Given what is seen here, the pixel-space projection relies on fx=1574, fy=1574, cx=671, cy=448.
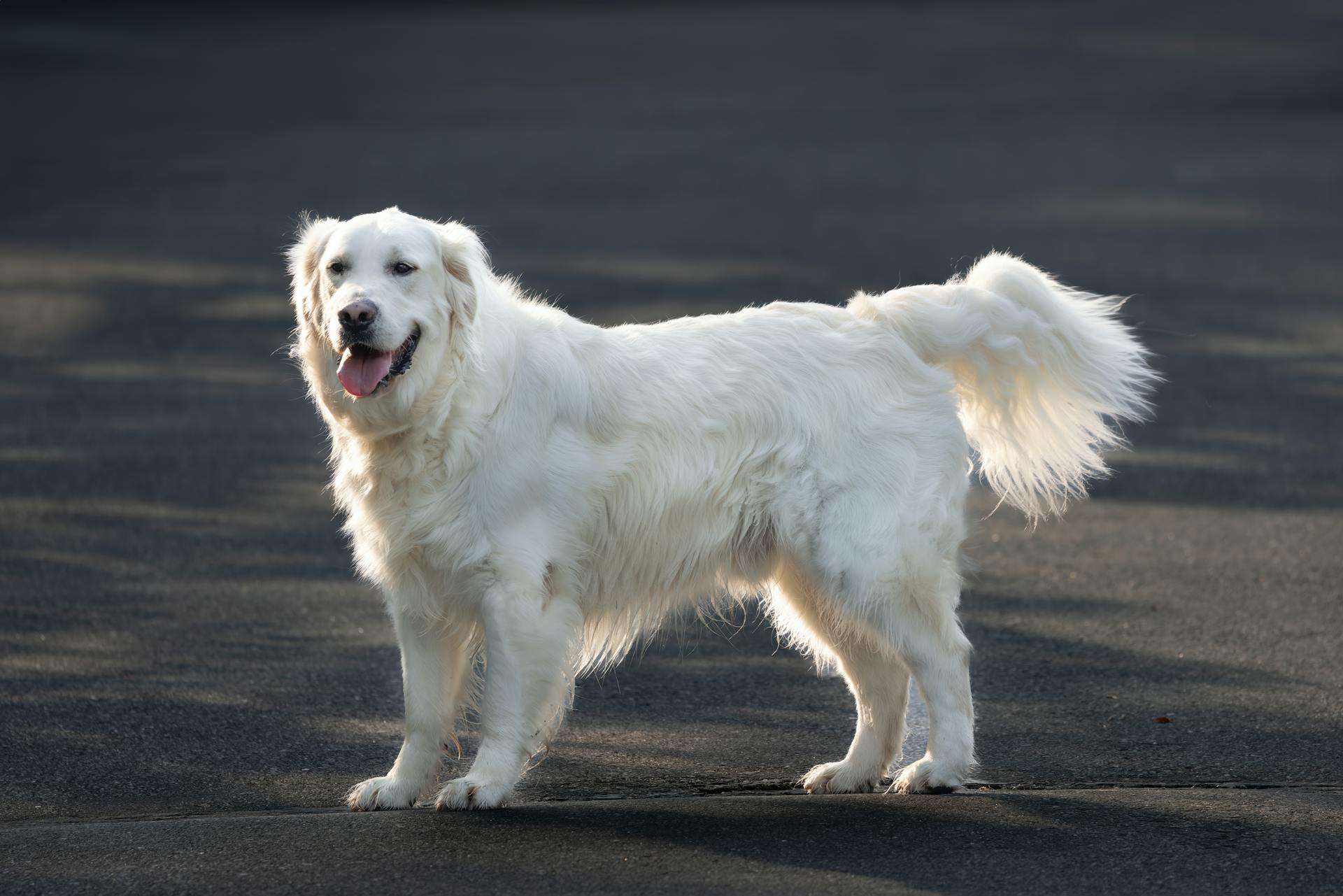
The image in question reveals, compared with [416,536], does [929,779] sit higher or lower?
lower

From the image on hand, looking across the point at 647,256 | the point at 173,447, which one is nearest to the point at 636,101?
the point at 647,256

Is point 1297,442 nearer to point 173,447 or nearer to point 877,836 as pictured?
point 877,836

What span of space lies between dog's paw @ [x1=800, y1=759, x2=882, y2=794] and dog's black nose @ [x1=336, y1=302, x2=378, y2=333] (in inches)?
79.4

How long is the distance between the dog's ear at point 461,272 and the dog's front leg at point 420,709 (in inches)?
38.9

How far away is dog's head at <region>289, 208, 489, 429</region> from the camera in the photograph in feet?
15.6

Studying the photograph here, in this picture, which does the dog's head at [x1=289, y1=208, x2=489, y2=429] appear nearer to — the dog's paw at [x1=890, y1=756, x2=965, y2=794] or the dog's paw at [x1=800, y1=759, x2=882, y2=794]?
the dog's paw at [x1=800, y1=759, x2=882, y2=794]

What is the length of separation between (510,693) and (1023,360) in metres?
2.13

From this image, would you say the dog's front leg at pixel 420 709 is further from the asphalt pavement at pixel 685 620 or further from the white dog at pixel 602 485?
the asphalt pavement at pixel 685 620

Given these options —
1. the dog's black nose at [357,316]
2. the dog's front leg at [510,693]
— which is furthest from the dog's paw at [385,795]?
the dog's black nose at [357,316]

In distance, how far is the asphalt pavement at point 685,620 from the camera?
15.1 feet

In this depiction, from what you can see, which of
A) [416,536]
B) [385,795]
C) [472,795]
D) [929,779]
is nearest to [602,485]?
[416,536]

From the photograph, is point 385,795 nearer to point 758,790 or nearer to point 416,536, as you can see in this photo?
point 416,536

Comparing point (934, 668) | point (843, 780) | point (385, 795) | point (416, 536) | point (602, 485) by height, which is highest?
point (602, 485)

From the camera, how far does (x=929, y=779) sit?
4938 mm
